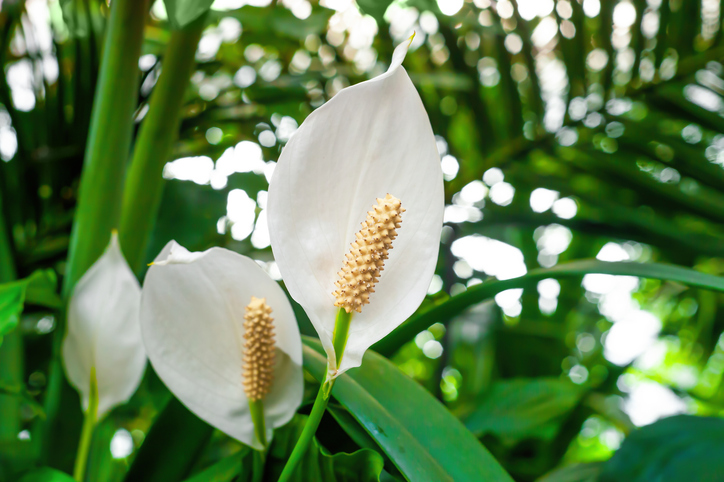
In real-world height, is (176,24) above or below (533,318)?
above

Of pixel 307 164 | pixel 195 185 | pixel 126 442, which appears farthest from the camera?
pixel 126 442

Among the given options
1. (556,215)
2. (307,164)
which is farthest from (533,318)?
(307,164)

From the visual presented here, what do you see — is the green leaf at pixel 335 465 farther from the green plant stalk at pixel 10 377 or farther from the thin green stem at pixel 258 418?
the green plant stalk at pixel 10 377

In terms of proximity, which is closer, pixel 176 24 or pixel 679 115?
pixel 176 24

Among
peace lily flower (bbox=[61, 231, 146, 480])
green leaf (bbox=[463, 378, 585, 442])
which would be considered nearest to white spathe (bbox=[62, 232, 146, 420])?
peace lily flower (bbox=[61, 231, 146, 480])

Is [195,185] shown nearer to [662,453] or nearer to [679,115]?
[662,453]

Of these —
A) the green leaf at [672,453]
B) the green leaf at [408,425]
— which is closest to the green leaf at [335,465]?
the green leaf at [408,425]

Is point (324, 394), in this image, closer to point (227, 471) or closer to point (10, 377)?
point (227, 471)
